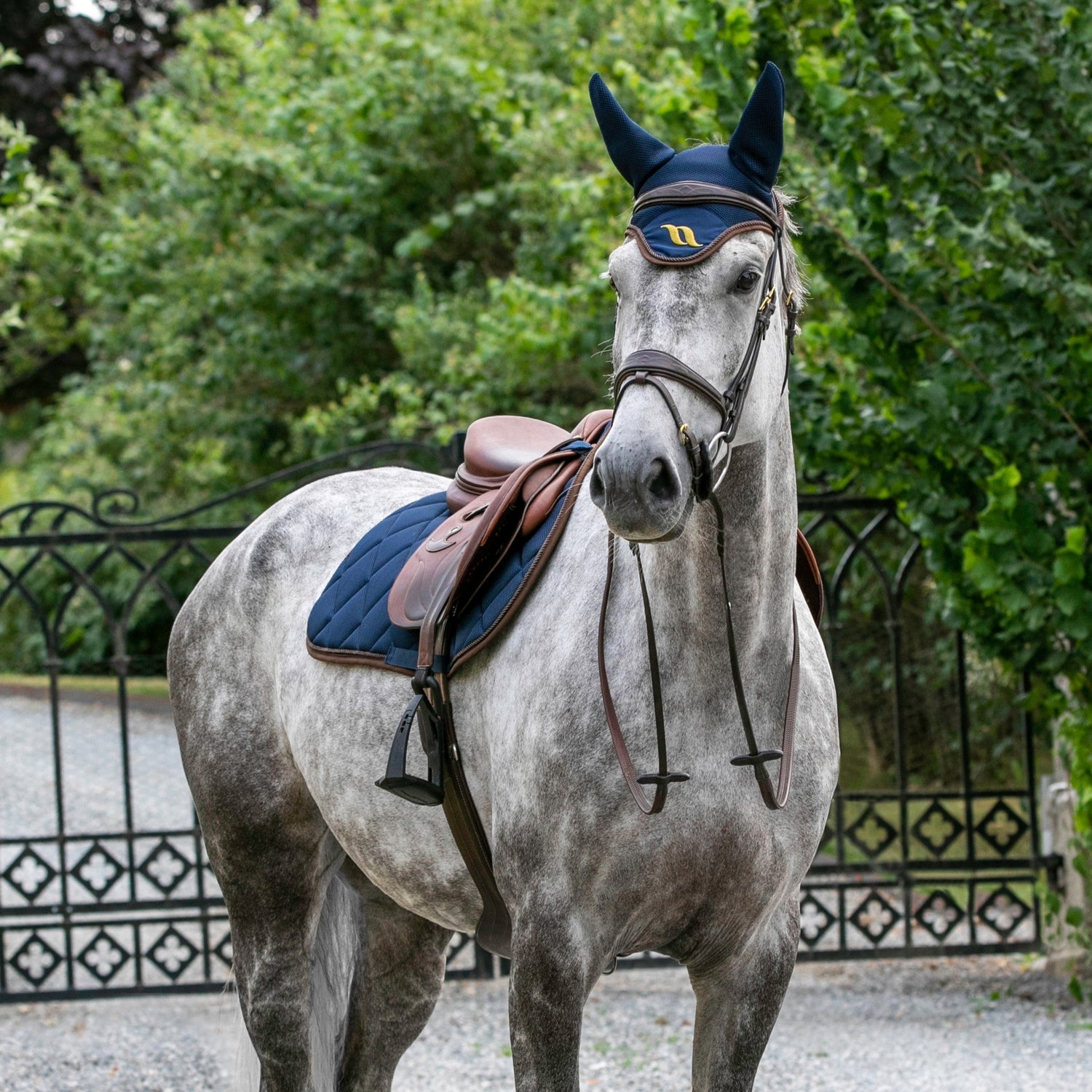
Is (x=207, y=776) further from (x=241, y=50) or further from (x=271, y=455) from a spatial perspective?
(x=241, y=50)

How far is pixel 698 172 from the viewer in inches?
77.5

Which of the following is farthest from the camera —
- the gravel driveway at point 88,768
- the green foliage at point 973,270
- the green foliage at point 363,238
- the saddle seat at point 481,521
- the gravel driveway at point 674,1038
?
the gravel driveway at point 88,768

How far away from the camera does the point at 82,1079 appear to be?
4.52m

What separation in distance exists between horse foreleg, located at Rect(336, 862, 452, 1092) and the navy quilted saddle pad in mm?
753

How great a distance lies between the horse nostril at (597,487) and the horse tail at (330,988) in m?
1.75

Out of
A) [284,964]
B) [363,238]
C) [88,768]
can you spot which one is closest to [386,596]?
[284,964]

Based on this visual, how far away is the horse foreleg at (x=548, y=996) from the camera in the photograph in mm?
2068

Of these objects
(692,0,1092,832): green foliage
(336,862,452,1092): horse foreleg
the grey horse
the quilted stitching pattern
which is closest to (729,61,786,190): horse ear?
the grey horse

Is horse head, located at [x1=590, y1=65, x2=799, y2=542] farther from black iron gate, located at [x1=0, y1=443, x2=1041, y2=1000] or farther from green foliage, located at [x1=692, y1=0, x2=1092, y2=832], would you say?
black iron gate, located at [x1=0, y1=443, x2=1041, y2=1000]

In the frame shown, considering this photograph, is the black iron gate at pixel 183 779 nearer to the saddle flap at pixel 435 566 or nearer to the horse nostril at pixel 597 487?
the saddle flap at pixel 435 566

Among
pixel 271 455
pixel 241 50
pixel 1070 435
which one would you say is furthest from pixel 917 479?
pixel 241 50

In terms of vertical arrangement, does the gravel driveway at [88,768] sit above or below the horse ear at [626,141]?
below

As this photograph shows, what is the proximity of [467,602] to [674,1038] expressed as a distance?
2940mm

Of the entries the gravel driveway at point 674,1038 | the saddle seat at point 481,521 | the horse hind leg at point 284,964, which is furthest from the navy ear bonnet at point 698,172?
the gravel driveway at point 674,1038
